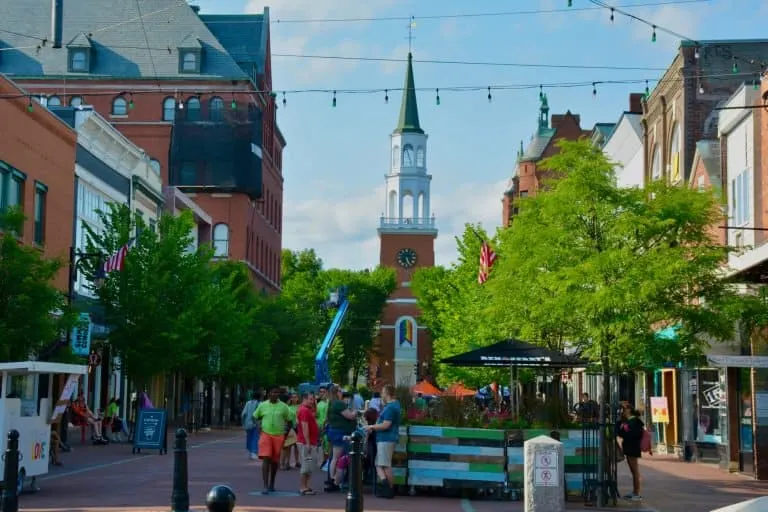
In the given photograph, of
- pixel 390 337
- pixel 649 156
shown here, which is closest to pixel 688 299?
pixel 649 156

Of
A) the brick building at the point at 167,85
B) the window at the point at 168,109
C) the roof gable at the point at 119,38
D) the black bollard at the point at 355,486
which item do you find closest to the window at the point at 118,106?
the brick building at the point at 167,85

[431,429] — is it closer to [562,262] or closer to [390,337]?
[562,262]

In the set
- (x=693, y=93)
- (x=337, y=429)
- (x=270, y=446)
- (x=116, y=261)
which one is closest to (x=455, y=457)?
(x=337, y=429)

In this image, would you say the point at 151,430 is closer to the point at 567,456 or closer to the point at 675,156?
the point at 567,456

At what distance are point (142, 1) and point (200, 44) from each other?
534 cm

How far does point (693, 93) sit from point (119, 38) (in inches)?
2044

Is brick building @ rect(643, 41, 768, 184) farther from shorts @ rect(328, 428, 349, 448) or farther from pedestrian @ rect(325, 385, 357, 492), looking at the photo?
shorts @ rect(328, 428, 349, 448)

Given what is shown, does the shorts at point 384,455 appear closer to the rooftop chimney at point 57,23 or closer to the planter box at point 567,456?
the planter box at point 567,456

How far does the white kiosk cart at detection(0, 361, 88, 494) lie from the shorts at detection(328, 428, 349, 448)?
4.16 m

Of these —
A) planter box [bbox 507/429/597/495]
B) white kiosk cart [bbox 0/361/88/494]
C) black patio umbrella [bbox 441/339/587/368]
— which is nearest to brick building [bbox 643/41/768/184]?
black patio umbrella [bbox 441/339/587/368]

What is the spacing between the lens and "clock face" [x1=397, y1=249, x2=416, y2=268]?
423ft

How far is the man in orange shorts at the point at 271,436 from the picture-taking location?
20.5 metres

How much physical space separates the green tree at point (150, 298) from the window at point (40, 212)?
410cm

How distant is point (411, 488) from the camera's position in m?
21.3
